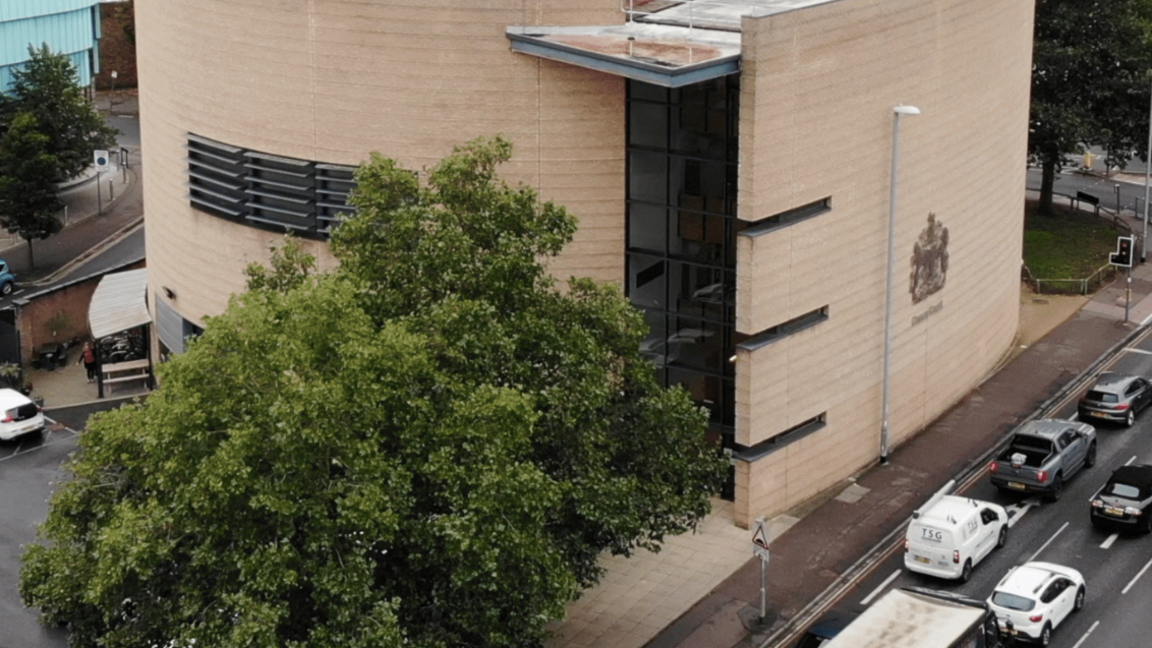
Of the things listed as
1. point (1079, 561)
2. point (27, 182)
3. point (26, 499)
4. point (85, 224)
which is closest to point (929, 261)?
point (1079, 561)

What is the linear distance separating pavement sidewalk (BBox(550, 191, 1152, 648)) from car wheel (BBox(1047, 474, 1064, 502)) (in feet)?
9.55

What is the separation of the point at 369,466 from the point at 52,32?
65.2 metres

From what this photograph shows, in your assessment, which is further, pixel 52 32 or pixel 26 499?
pixel 52 32

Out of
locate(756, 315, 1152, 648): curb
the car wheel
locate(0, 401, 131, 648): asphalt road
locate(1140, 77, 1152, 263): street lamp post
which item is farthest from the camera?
locate(1140, 77, 1152, 263): street lamp post

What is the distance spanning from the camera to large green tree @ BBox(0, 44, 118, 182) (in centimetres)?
8262

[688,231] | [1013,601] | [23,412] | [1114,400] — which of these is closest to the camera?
[1013,601]

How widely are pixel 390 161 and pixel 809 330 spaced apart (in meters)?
14.7

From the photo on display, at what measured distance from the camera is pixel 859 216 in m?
50.3

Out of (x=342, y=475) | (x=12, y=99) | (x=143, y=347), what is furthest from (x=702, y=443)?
(x=12, y=99)

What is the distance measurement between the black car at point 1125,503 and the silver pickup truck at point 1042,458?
5.93 feet

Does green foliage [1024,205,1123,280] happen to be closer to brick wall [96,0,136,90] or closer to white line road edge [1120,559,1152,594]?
white line road edge [1120,559,1152,594]

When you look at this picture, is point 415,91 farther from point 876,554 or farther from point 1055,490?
point 1055,490

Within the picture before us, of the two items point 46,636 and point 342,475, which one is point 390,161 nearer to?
point 342,475

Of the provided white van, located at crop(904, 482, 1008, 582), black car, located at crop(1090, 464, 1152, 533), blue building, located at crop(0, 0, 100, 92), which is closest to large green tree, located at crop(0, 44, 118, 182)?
blue building, located at crop(0, 0, 100, 92)
